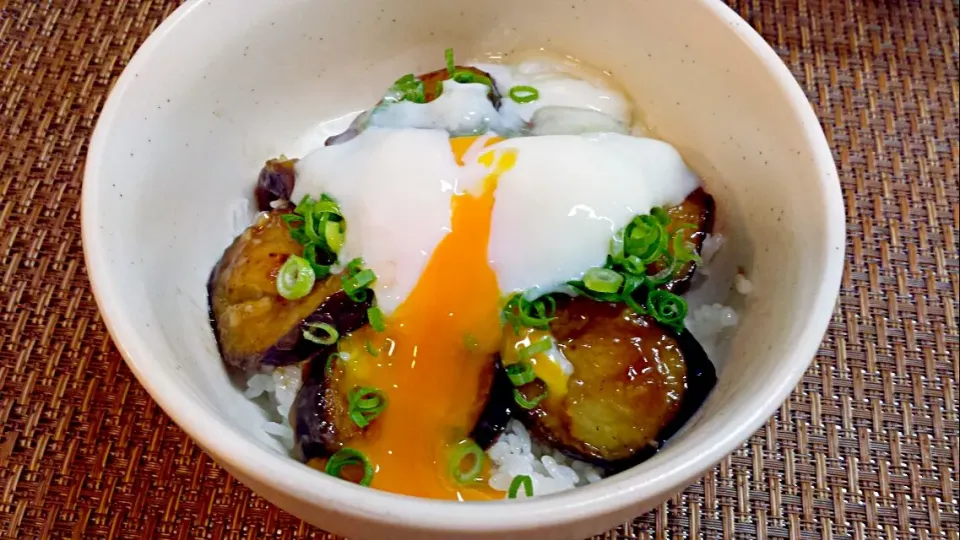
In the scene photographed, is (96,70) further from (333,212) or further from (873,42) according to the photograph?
(873,42)

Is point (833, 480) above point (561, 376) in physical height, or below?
below

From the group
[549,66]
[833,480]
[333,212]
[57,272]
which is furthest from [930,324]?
[57,272]

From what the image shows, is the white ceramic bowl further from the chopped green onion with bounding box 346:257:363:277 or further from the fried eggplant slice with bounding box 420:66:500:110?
the chopped green onion with bounding box 346:257:363:277

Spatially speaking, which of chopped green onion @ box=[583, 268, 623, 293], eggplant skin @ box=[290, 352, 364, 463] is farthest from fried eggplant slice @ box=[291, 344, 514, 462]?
chopped green onion @ box=[583, 268, 623, 293]

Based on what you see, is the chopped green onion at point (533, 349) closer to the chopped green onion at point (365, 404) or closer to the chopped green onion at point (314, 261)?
the chopped green onion at point (365, 404)

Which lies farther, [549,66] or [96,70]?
[96,70]

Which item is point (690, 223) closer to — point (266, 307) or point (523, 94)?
point (523, 94)

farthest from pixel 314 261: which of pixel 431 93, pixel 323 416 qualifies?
pixel 431 93
